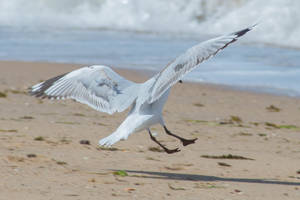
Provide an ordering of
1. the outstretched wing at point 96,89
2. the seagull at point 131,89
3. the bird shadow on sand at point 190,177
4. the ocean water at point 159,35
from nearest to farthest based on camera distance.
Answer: the bird shadow on sand at point 190,177 → the seagull at point 131,89 → the outstretched wing at point 96,89 → the ocean water at point 159,35

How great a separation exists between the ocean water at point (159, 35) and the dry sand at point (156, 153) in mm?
2205

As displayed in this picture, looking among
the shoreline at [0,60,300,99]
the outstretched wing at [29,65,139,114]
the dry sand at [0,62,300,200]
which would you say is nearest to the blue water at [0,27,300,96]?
the shoreline at [0,60,300,99]

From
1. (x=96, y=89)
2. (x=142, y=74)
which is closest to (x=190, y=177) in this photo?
(x=96, y=89)

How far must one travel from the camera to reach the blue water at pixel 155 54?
12.1 metres

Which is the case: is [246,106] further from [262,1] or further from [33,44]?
[262,1]

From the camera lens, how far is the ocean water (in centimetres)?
1296

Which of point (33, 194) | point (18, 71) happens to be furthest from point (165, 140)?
point (18, 71)

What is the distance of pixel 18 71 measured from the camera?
12.5 meters

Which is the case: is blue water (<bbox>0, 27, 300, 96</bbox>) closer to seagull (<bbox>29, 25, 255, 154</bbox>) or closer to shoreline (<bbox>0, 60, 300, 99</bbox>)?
shoreline (<bbox>0, 60, 300, 99</bbox>)

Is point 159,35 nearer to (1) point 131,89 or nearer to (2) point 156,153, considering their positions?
(2) point 156,153

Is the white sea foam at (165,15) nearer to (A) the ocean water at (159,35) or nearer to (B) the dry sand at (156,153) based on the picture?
(A) the ocean water at (159,35)

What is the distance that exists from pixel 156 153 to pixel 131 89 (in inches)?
31.7

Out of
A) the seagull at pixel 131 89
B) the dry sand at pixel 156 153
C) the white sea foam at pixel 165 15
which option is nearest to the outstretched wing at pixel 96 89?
the seagull at pixel 131 89

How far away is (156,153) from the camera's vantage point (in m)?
6.79
